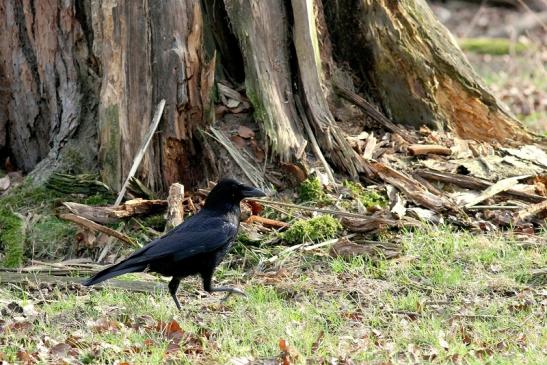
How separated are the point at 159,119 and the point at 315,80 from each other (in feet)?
4.35

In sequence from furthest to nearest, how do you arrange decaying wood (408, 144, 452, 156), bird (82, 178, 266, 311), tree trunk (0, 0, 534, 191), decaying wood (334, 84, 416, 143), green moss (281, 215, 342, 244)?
decaying wood (334, 84, 416, 143)
decaying wood (408, 144, 452, 156)
tree trunk (0, 0, 534, 191)
green moss (281, 215, 342, 244)
bird (82, 178, 266, 311)

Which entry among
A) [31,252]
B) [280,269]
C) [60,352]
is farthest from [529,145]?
[60,352]

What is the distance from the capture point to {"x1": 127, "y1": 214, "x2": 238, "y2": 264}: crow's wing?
6.34 m

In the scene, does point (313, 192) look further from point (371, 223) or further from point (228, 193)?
point (228, 193)

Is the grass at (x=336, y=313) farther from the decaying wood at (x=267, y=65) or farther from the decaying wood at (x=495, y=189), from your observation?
the decaying wood at (x=267, y=65)

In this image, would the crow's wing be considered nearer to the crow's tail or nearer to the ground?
the crow's tail

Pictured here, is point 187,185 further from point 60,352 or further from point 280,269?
point 60,352

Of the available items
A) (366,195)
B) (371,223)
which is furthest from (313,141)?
(371,223)

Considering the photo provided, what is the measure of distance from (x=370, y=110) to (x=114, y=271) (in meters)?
3.38

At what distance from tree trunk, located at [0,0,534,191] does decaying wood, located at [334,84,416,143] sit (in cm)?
9

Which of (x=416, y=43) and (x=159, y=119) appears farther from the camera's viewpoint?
(x=416, y=43)

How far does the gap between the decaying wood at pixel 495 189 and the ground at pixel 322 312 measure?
0.46m

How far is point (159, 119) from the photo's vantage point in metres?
7.75

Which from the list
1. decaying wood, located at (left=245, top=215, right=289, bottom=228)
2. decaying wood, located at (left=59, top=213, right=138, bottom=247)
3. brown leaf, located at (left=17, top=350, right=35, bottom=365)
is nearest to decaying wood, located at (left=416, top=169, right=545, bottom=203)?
decaying wood, located at (left=245, top=215, right=289, bottom=228)
